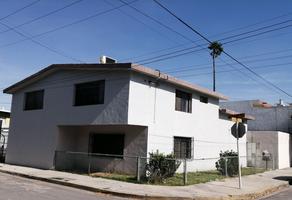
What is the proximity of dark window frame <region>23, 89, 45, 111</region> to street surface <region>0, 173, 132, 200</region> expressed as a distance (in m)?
8.38

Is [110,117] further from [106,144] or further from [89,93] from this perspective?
[106,144]

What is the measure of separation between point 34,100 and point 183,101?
8.85m

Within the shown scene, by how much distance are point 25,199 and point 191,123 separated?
1234 centimetres

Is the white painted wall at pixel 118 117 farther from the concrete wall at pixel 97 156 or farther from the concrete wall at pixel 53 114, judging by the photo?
the concrete wall at pixel 97 156

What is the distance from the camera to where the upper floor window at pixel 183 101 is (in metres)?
21.4

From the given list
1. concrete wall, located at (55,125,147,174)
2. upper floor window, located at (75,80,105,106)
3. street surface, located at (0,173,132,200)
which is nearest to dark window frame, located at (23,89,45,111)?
concrete wall, located at (55,125,147,174)

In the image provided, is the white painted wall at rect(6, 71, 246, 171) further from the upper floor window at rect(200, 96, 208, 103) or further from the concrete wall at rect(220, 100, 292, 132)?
the concrete wall at rect(220, 100, 292, 132)

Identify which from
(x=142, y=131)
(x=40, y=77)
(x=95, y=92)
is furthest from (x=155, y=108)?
(x=40, y=77)

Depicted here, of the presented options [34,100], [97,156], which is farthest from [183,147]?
[34,100]

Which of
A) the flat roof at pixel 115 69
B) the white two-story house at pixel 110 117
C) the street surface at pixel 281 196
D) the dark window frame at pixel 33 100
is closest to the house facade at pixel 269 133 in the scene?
the white two-story house at pixel 110 117

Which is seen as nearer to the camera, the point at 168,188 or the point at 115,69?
the point at 168,188

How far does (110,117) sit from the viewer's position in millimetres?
18781

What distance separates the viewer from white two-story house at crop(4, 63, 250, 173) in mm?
18812

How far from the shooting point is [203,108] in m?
23.6
